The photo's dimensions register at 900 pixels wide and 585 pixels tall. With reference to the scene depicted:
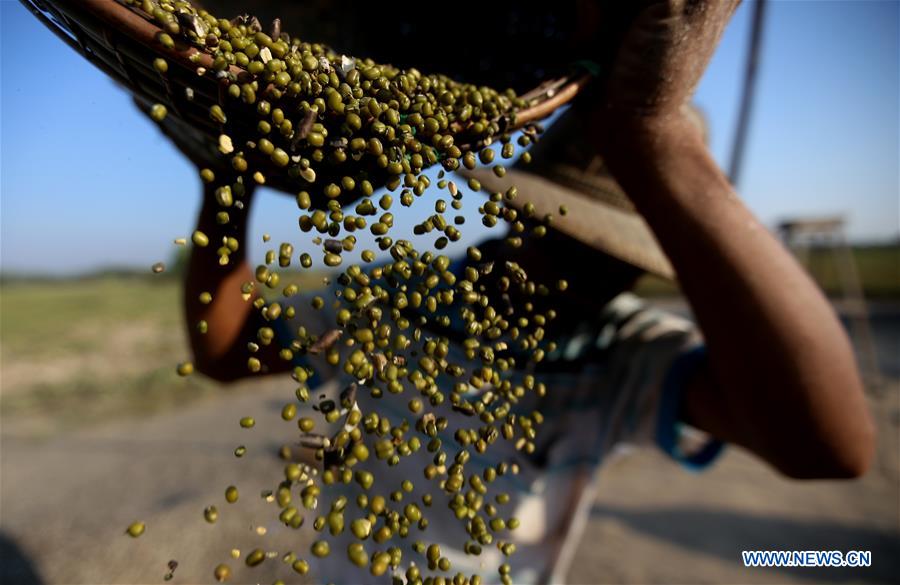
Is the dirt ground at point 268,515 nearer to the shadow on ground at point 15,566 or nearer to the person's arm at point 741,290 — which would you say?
the shadow on ground at point 15,566

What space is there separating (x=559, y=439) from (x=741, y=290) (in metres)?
0.75

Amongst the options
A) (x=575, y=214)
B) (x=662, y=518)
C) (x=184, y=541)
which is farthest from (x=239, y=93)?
(x=662, y=518)

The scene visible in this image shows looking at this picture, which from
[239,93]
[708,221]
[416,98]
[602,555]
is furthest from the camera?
[602,555]

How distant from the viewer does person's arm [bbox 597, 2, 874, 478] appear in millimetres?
1216

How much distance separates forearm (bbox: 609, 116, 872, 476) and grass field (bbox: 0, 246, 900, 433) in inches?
16.2

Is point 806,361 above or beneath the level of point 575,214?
beneath

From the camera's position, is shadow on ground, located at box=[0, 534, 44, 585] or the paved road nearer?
shadow on ground, located at box=[0, 534, 44, 585]

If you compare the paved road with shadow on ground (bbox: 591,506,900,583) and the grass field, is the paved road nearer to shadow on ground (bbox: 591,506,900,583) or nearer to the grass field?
shadow on ground (bbox: 591,506,900,583)

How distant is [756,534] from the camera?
3.53m

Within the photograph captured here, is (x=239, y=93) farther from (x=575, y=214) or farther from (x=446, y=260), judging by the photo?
(x=575, y=214)

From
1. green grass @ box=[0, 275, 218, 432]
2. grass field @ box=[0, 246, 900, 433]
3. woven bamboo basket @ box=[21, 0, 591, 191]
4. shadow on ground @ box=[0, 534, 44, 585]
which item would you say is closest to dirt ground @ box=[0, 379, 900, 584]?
shadow on ground @ box=[0, 534, 44, 585]

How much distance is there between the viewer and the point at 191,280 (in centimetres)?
150

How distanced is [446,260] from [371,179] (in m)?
0.20

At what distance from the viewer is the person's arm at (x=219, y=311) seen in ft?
4.78
